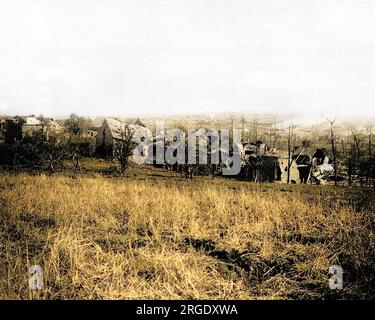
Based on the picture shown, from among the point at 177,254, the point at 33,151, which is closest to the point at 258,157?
the point at 33,151

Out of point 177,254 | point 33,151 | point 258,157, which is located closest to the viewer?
point 177,254

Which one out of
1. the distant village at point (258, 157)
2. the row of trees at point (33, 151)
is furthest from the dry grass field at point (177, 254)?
the distant village at point (258, 157)

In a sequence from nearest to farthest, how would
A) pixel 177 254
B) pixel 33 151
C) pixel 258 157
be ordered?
pixel 177 254
pixel 33 151
pixel 258 157

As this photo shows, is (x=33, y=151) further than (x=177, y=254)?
Yes

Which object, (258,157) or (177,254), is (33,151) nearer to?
(177,254)

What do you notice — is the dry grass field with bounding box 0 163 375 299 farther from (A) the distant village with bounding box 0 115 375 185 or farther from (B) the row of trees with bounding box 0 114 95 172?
(A) the distant village with bounding box 0 115 375 185

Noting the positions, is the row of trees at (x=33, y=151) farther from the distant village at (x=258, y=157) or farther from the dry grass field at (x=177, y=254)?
the dry grass field at (x=177, y=254)

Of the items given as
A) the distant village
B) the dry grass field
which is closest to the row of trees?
the distant village

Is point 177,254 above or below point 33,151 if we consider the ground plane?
below

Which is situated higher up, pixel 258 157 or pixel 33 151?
pixel 33 151

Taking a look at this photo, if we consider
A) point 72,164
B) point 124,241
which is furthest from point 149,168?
point 124,241

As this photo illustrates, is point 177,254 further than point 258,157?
No
